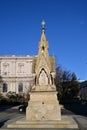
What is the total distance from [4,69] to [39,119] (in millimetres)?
92555

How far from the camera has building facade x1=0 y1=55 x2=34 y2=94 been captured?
353ft

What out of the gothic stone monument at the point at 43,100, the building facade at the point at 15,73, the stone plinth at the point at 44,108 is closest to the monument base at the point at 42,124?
the gothic stone monument at the point at 43,100

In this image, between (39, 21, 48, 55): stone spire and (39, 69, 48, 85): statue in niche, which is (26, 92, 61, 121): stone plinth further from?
(39, 21, 48, 55): stone spire

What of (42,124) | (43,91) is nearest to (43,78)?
(43,91)

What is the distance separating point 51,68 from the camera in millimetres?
21406

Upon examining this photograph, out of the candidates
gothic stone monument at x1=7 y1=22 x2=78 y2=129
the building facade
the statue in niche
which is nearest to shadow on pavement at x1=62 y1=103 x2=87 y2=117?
the statue in niche

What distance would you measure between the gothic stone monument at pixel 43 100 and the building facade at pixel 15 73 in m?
84.6

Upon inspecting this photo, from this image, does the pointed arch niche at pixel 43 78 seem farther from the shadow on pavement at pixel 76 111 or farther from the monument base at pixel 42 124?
the shadow on pavement at pixel 76 111

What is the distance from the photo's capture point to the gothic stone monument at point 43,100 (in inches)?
734

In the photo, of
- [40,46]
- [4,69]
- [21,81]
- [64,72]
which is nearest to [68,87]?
[64,72]

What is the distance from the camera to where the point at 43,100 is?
805 inches

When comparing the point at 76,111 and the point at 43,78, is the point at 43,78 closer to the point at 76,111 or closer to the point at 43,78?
the point at 43,78

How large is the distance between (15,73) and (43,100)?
90566 millimetres

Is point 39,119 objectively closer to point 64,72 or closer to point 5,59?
point 64,72
